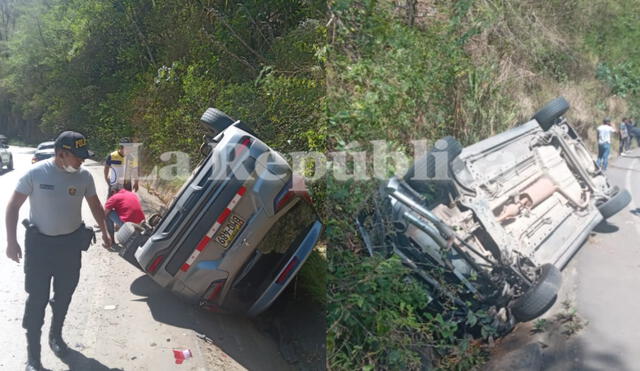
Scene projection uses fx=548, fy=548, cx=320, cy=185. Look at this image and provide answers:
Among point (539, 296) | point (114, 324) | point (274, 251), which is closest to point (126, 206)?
point (114, 324)

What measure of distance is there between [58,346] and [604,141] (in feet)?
7.14

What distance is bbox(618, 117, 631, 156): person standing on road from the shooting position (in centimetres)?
205

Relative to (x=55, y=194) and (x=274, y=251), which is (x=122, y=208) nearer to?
(x=55, y=194)

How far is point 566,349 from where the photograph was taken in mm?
2027

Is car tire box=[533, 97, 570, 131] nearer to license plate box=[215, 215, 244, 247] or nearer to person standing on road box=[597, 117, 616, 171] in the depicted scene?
person standing on road box=[597, 117, 616, 171]

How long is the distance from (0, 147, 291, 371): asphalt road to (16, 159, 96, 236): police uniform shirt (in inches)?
1.6


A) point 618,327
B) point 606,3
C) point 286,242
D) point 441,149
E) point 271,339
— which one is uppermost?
point 606,3

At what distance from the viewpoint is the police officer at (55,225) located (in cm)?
206

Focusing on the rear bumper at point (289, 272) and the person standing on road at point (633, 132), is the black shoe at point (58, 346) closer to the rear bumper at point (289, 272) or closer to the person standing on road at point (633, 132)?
the rear bumper at point (289, 272)

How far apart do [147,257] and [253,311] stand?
0.72 metres

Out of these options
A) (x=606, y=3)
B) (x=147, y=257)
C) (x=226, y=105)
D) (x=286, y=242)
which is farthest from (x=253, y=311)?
(x=606, y=3)

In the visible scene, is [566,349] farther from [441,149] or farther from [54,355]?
[54,355]

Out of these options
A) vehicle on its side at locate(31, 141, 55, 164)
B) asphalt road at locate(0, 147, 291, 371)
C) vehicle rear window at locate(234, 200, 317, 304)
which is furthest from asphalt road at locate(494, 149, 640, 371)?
vehicle on its side at locate(31, 141, 55, 164)

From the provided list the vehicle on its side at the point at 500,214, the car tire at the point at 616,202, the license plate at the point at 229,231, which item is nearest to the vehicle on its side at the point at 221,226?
the license plate at the point at 229,231
